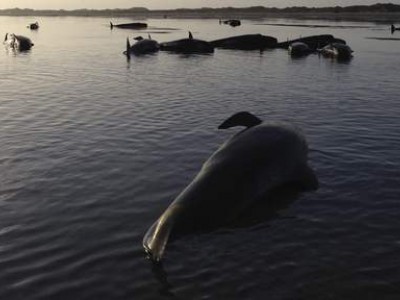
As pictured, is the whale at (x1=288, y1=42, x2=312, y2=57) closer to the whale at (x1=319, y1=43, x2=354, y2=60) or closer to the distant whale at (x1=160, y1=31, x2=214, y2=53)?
the whale at (x1=319, y1=43, x2=354, y2=60)

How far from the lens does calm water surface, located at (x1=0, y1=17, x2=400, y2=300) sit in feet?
30.6

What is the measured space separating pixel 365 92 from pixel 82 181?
20.2 metres

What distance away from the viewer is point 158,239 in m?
10.2

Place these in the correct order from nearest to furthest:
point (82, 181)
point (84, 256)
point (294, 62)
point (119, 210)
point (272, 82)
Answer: point (84, 256)
point (119, 210)
point (82, 181)
point (272, 82)
point (294, 62)

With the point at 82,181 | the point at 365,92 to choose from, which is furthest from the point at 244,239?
the point at 365,92

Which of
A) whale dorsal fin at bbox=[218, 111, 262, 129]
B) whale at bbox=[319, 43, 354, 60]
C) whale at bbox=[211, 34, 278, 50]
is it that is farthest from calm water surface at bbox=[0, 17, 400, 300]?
whale at bbox=[211, 34, 278, 50]

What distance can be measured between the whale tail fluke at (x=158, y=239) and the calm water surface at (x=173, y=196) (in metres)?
0.21

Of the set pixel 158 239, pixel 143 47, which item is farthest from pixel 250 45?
pixel 158 239

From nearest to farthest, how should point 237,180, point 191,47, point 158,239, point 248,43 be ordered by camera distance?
point 158,239 < point 237,180 < point 191,47 < point 248,43

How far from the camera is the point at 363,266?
9.77 meters

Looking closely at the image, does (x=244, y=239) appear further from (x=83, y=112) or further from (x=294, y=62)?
(x=294, y=62)

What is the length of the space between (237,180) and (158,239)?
2.47 metres

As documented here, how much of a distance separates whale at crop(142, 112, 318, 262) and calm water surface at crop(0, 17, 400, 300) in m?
0.37

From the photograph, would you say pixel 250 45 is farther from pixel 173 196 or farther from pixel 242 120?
pixel 173 196
